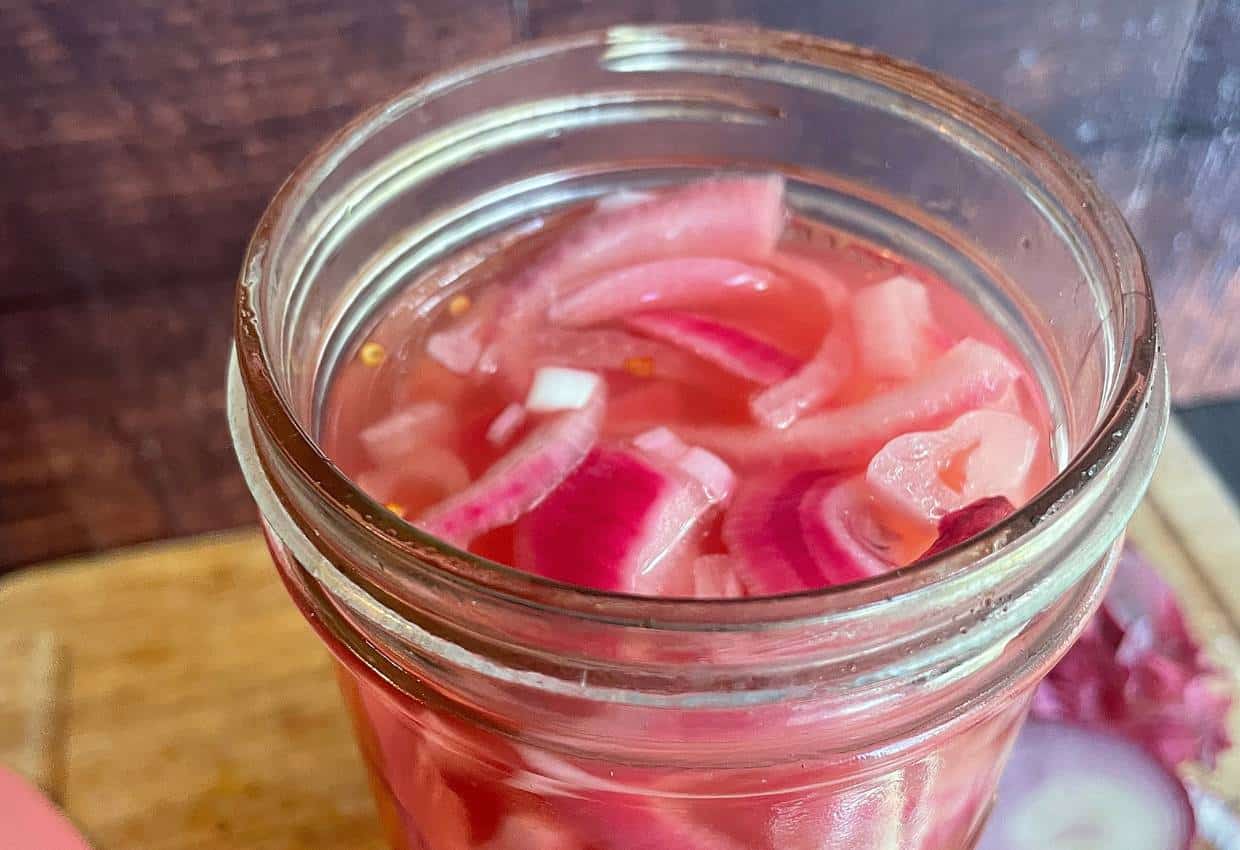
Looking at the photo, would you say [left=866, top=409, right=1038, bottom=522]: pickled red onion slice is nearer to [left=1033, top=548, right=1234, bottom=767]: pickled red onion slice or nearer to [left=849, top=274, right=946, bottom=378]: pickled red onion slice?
[left=849, top=274, right=946, bottom=378]: pickled red onion slice

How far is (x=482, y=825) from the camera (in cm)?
54

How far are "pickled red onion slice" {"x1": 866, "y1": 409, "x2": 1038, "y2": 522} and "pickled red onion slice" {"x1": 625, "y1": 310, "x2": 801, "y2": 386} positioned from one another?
86 mm

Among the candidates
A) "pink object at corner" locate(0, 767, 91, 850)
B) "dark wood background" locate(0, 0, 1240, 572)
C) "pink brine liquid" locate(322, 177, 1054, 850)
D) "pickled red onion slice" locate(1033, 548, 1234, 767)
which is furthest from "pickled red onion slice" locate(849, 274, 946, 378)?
"pink object at corner" locate(0, 767, 91, 850)

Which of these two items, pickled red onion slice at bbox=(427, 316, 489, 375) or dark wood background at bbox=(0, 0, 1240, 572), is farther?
dark wood background at bbox=(0, 0, 1240, 572)

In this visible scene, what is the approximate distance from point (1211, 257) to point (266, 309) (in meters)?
1.03

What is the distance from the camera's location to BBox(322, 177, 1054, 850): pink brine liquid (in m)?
0.50

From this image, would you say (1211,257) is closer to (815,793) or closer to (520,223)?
(520,223)

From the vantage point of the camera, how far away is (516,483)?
55 cm

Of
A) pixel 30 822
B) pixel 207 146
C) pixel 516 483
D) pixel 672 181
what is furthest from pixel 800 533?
pixel 207 146

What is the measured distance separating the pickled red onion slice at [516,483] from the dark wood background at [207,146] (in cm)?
50

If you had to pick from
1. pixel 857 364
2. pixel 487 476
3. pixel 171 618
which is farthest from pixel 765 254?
pixel 171 618

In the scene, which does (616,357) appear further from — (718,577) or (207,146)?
(207,146)

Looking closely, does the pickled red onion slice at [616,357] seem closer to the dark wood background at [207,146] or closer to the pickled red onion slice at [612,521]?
the pickled red onion slice at [612,521]

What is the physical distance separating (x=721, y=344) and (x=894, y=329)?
0.09 m
